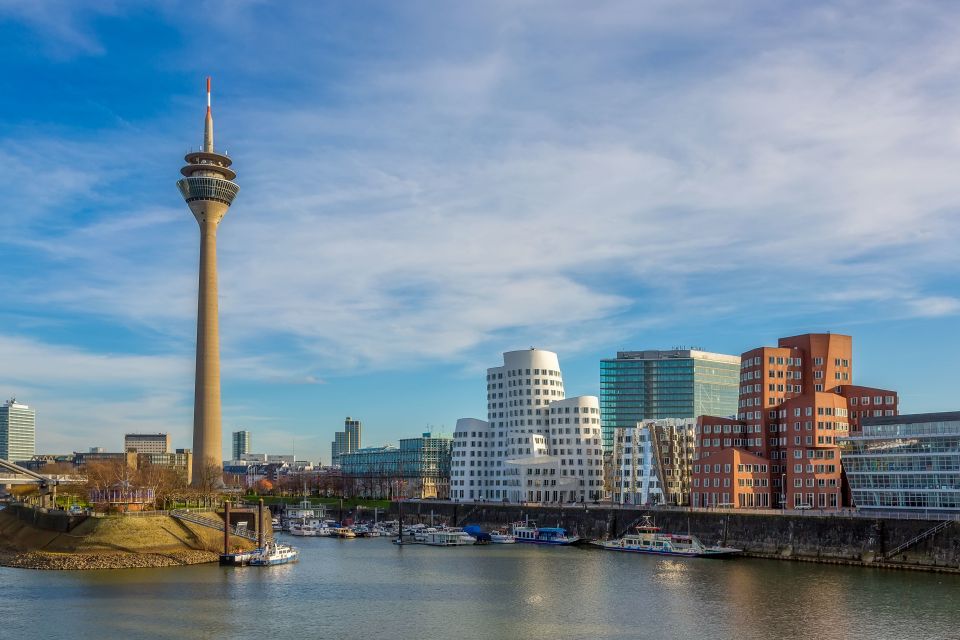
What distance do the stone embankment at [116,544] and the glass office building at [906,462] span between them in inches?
3123

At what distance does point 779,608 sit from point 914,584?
20.9m

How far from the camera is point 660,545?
133375 millimetres

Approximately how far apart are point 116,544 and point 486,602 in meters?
48.5

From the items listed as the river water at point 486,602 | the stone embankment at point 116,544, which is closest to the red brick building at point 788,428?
the river water at point 486,602

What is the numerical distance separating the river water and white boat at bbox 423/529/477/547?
35.2 m

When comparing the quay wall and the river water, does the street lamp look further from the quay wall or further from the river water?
the river water

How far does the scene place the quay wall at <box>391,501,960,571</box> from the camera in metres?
108

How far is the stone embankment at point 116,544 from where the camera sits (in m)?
111

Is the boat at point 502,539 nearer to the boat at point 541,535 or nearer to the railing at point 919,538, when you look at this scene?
the boat at point 541,535

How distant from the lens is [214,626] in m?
75.9

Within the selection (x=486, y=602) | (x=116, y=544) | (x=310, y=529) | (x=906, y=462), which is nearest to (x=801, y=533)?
(x=906, y=462)

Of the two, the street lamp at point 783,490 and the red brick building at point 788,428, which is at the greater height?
the red brick building at point 788,428

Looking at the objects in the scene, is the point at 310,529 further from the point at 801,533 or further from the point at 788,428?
the point at 801,533

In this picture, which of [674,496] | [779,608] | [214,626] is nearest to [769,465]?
[674,496]
